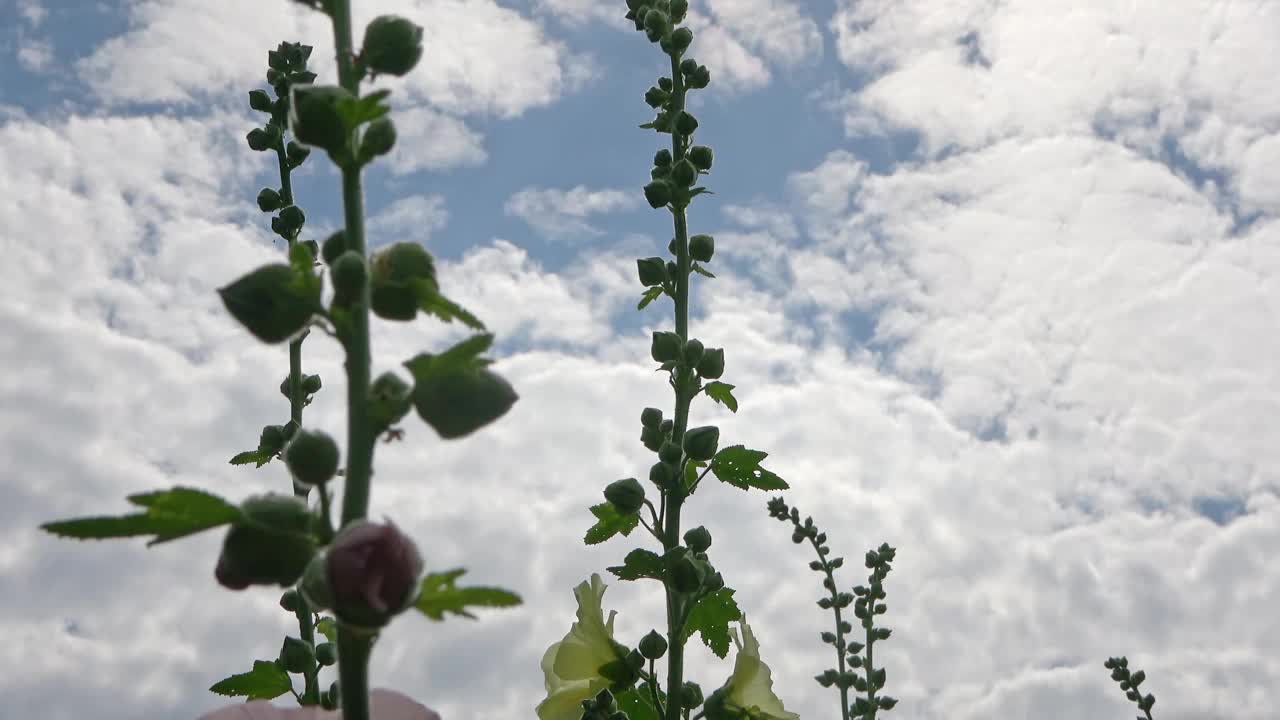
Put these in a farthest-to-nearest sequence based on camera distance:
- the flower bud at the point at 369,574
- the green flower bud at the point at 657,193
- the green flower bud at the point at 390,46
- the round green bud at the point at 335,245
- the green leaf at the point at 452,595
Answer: the green flower bud at the point at 657,193, the green flower bud at the point at 390,46, the round green bud at the point at 335,245, the green leaf at the point at 452,595, the flower bud at the point at 369,574

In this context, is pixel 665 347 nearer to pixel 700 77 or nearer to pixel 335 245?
pixel 700 77

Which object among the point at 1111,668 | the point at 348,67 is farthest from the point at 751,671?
the point at 1111,668

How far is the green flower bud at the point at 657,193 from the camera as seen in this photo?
3521 mm

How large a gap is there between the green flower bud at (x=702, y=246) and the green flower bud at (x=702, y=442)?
661mm

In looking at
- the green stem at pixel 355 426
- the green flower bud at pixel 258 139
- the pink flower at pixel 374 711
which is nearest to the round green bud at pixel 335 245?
the green stem at pixel 355 426

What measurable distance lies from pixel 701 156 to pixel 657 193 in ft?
0.84

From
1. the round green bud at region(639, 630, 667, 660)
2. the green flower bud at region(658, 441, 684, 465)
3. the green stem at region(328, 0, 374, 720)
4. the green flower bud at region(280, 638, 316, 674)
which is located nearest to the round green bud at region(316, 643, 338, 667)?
the green flower bud at region(280, 638, 316, 674)

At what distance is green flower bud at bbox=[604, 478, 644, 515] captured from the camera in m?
3.14

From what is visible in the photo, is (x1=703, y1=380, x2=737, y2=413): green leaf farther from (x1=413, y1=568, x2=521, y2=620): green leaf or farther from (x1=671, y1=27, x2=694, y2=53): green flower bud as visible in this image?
(x1=413, y1=568, x2=521, y2=620): green leaf

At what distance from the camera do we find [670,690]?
2912 mm

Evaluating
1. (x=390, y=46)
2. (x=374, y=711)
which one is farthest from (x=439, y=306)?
(x=374, y=711)

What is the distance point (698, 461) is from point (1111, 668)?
3.56 m

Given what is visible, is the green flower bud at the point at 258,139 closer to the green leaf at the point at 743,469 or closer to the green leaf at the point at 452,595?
the green leaf at the point at 743,469

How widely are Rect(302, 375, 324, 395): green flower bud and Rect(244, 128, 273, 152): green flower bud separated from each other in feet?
3.34
